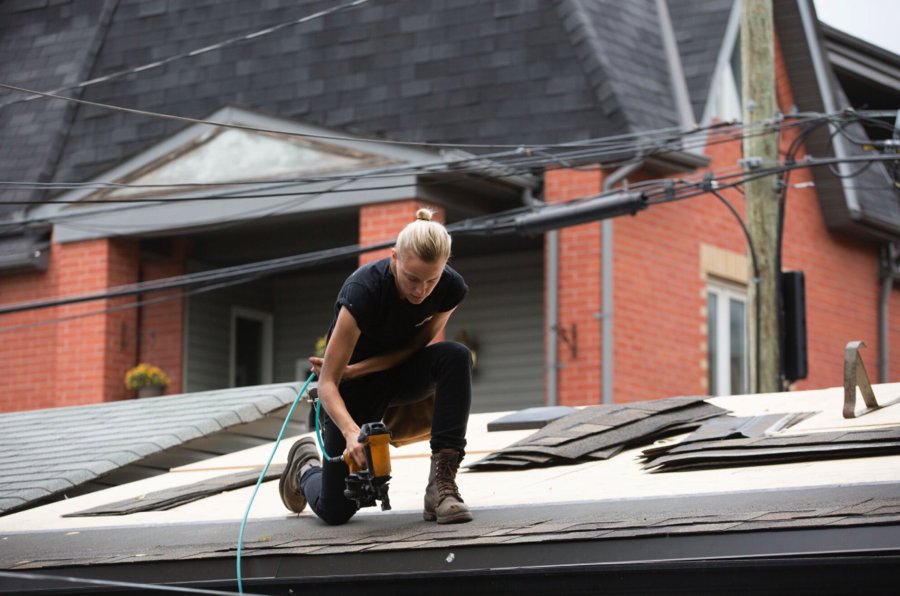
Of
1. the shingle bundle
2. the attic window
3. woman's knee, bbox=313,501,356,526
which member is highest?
the attic window

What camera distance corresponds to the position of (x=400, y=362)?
6.47 meters

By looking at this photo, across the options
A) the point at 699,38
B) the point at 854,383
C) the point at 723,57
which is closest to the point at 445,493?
the point at 854,383

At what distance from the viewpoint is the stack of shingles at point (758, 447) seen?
666 cm

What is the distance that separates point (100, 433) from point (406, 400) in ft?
15.8

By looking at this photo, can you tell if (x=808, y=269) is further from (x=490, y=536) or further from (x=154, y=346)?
(x=490, y=536)

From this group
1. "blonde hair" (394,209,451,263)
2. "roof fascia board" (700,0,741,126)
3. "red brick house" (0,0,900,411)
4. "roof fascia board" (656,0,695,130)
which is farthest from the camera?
"roof fascia board" (700,0,741,126)

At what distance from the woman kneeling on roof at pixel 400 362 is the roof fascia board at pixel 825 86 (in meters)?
13.2

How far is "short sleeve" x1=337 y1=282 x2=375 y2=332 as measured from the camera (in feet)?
20.0

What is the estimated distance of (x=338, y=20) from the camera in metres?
17.0

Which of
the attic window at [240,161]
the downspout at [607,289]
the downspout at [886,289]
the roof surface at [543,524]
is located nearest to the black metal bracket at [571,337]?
the downspout at [607,289]

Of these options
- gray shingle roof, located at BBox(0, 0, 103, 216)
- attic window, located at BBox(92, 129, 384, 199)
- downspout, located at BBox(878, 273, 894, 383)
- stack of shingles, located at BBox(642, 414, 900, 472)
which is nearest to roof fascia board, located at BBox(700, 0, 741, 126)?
attic window, located at BBox(92, 129, 384, 199)

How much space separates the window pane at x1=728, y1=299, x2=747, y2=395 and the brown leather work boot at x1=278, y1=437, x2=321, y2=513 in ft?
35.9

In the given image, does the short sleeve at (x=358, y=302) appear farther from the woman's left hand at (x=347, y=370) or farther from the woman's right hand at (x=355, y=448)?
the woman's right hand at (x=355, y=448)

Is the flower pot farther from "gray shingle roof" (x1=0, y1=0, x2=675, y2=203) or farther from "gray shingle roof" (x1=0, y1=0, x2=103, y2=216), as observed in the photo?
"gray shingle roof" (x1=0, y1=0, x2=103, y2=216)
